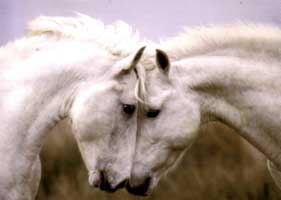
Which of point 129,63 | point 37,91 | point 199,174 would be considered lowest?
point 199,174

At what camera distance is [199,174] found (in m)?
4.51

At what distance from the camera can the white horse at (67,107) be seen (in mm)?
3650

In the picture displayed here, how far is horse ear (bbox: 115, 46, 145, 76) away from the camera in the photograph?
3.61 meters

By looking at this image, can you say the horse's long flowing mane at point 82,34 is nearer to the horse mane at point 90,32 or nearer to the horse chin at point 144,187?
the horse mane at point 90,32

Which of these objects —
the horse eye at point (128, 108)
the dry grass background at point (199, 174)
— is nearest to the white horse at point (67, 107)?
the horse eye at point (128, 108)

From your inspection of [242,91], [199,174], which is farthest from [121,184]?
[199,174]

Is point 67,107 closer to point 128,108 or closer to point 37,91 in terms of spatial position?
point 37,91

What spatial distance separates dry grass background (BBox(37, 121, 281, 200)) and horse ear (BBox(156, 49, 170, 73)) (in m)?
0.77

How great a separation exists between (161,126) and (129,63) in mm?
379

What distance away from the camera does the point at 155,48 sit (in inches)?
148

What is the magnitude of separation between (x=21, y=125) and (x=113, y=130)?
19.3 inches

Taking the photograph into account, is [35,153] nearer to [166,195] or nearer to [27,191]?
[27,191]

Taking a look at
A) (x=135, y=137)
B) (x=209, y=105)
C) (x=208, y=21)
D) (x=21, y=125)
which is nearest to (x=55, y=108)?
(x=21, y=125)

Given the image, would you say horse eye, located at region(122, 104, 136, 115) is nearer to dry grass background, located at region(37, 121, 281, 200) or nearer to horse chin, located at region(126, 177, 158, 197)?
horse chin, located at region(126, 177, 158, 197)
